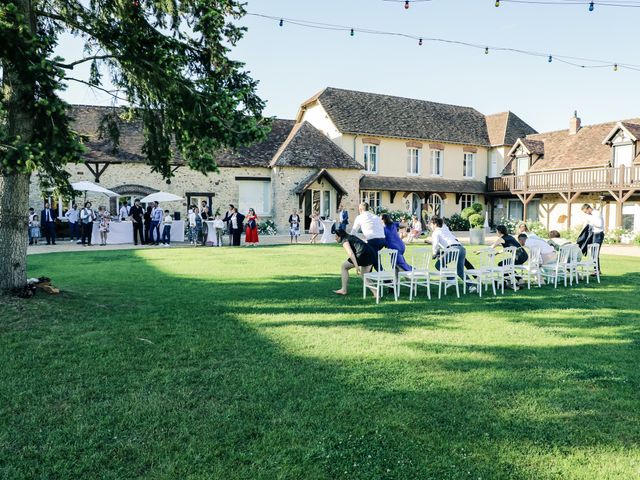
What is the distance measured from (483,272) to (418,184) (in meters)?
23.1

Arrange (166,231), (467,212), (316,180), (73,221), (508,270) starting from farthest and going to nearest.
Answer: (467,212)
(316,180)
(73,221)
(166,231)
(508,270)

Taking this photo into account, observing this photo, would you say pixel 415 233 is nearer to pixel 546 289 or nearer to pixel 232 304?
pixel 546 289

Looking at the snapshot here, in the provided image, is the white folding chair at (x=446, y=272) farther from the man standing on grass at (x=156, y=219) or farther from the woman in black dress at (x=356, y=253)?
the man standing on grass at (x=156, y=219)

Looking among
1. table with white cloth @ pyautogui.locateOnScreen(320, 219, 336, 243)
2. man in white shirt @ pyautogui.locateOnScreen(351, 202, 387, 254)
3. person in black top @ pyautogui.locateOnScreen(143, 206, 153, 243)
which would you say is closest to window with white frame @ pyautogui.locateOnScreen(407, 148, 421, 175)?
table with white cloth @ pyautogui.locateOnScreen(320, 219, 336, 243)

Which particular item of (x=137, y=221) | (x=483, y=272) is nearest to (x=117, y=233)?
(x=137, y=221)

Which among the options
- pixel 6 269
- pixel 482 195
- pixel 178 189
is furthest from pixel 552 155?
pixel 6 269

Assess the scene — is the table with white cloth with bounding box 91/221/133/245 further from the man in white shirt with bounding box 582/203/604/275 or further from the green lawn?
the man in white shirt with bounding box 582/203/604/275

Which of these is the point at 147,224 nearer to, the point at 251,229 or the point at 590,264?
the point at 251,229

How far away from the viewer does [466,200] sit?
34594 millimetres

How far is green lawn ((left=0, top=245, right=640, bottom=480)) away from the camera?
10.7 feet

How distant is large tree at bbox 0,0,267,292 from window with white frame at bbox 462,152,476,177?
93.7 ft

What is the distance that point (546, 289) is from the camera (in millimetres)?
10227

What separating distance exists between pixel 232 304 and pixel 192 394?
12.7ft

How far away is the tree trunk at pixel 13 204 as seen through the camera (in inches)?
289
